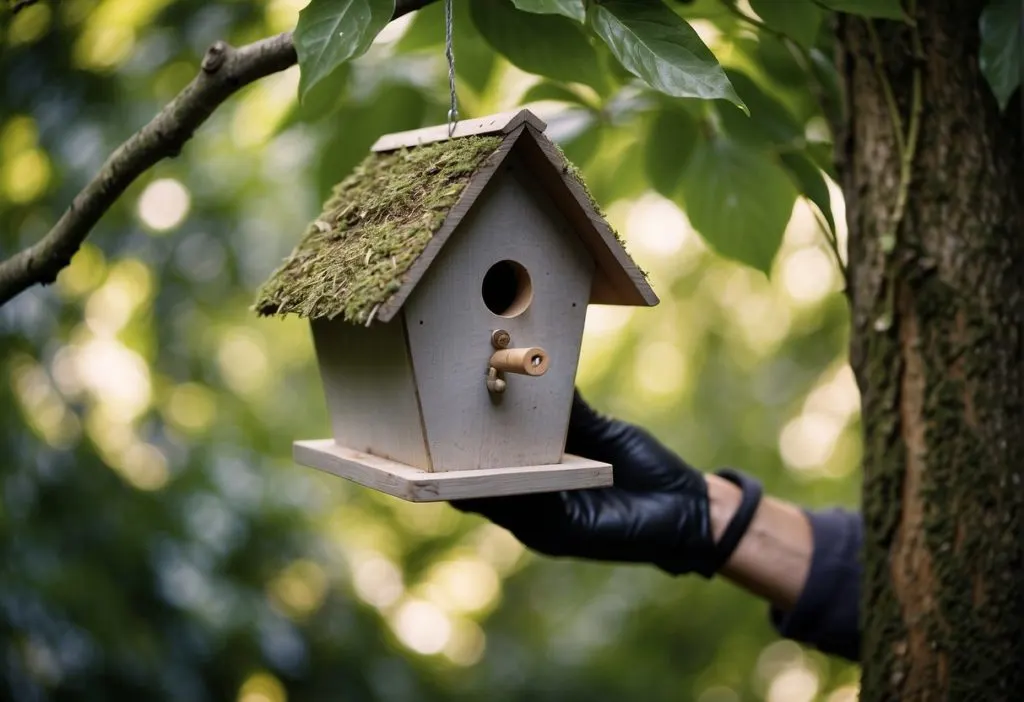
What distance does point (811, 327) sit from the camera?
4125mm

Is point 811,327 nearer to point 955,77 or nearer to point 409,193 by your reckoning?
point 955,77

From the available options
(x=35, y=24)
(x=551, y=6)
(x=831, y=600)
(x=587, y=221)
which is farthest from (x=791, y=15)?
(x=35, y=24)

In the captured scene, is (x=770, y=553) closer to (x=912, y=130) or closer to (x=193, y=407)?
(x=912, y=130)

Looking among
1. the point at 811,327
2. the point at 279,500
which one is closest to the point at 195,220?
the point at 279,500

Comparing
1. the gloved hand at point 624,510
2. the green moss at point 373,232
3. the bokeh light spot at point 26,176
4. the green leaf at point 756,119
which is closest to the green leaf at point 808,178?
the green leaf at point 756,119

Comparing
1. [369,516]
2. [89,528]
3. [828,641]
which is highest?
[89,528]

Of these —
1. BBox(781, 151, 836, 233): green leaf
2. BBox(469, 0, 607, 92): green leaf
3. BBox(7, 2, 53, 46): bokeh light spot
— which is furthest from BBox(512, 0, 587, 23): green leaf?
BBox(7, 2, 53, 46): bokeh light spot

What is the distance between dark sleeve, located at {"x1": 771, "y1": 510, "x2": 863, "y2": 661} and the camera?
195 centimetres

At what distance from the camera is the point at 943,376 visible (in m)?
1.47

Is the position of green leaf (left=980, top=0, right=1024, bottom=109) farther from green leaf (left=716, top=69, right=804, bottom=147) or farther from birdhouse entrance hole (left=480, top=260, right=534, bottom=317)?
birdhouse entrance hole (left=480, top=260, right=534, bottom=317)

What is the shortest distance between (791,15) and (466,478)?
74 centimetres

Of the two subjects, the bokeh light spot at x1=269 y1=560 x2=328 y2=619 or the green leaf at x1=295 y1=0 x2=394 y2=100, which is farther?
the bokeh light spot at x1=269 y1=560 x2=328 y2=619

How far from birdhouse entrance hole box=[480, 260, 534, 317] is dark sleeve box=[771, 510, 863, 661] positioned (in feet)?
3.06

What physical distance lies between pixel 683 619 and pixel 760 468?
96 cm
